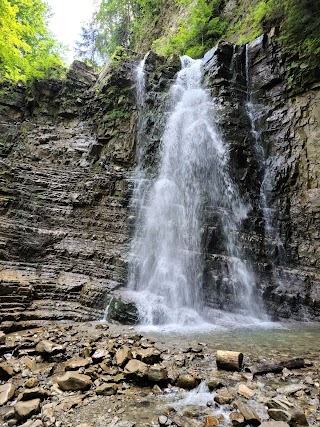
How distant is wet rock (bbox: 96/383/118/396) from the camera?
3.51 meters

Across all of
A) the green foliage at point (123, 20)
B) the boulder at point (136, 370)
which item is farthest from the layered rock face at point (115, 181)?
the green foliage at point (123, 20)

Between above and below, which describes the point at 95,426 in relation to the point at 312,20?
below

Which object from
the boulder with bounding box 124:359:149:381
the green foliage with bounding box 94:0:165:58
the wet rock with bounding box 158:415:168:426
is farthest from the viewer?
the green foliage with bounding box 94:0:165:58

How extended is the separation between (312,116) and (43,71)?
13.7 meters

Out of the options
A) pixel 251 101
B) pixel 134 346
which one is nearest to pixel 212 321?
pixel 134 346

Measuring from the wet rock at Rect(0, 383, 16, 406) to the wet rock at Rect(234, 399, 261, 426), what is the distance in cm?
283

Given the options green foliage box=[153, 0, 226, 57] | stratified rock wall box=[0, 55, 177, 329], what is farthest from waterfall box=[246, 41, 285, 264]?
green foliage box=[153, 0, 226, 57]

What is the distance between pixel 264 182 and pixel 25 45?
12.6 m

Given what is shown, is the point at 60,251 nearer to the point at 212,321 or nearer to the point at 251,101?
the point at 212,321

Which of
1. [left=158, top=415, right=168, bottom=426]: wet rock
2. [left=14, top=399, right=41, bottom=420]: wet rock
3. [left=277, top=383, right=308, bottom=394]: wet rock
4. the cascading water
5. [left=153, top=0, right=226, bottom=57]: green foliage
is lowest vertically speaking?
[left=14, top=399, right=41, bottom=420]: wet rock

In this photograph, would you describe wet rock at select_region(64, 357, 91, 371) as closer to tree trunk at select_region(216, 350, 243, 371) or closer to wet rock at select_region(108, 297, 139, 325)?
tree trunk at select_region(216, 350, 243, 371)

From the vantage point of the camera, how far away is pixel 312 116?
33.9ft

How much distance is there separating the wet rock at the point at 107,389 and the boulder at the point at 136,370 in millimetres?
269

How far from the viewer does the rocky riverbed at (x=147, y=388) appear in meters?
2.87
